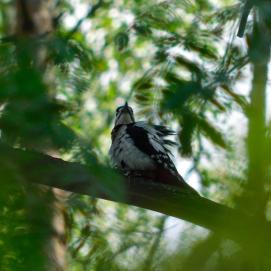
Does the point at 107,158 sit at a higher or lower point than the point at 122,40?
lower

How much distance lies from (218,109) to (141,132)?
3453 millimetres

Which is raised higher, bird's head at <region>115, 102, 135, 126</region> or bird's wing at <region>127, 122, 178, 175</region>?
bird's head at <region>115, 102, 135, 126</region>

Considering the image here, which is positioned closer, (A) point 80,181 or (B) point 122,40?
(A) point 80,181

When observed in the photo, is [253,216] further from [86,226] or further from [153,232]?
[86,226]

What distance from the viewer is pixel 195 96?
5.05 ft

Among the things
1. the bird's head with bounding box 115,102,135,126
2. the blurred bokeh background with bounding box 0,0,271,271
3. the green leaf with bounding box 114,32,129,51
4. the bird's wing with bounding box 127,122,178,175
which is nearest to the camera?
the blurred bokeh background with bounding box 0,0,271,271

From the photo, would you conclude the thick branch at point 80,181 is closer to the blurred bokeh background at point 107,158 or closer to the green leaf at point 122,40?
the blurred bokeh background at point 107,158

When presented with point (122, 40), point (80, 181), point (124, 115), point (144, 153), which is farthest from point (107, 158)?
point (124, 115)

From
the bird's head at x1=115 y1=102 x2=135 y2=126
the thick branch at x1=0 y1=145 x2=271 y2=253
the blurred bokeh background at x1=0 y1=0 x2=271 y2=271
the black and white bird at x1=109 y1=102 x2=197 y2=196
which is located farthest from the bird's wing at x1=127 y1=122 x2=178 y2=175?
the thick branch at x1=0 y1=145 x2=271 y2=253

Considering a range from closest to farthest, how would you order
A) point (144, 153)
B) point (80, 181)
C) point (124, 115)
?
point (80, 181) < point (144, 153) < point (124, 115)

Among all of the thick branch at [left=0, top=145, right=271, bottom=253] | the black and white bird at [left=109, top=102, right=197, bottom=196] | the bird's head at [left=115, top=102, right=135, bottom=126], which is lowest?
the thick branch at [left=0, top=145, right=271, bottom=253]

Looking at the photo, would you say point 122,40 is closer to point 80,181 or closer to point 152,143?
point 152,143

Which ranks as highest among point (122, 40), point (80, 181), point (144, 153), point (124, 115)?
point (124, 115)

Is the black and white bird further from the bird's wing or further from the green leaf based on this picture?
the green leaf
